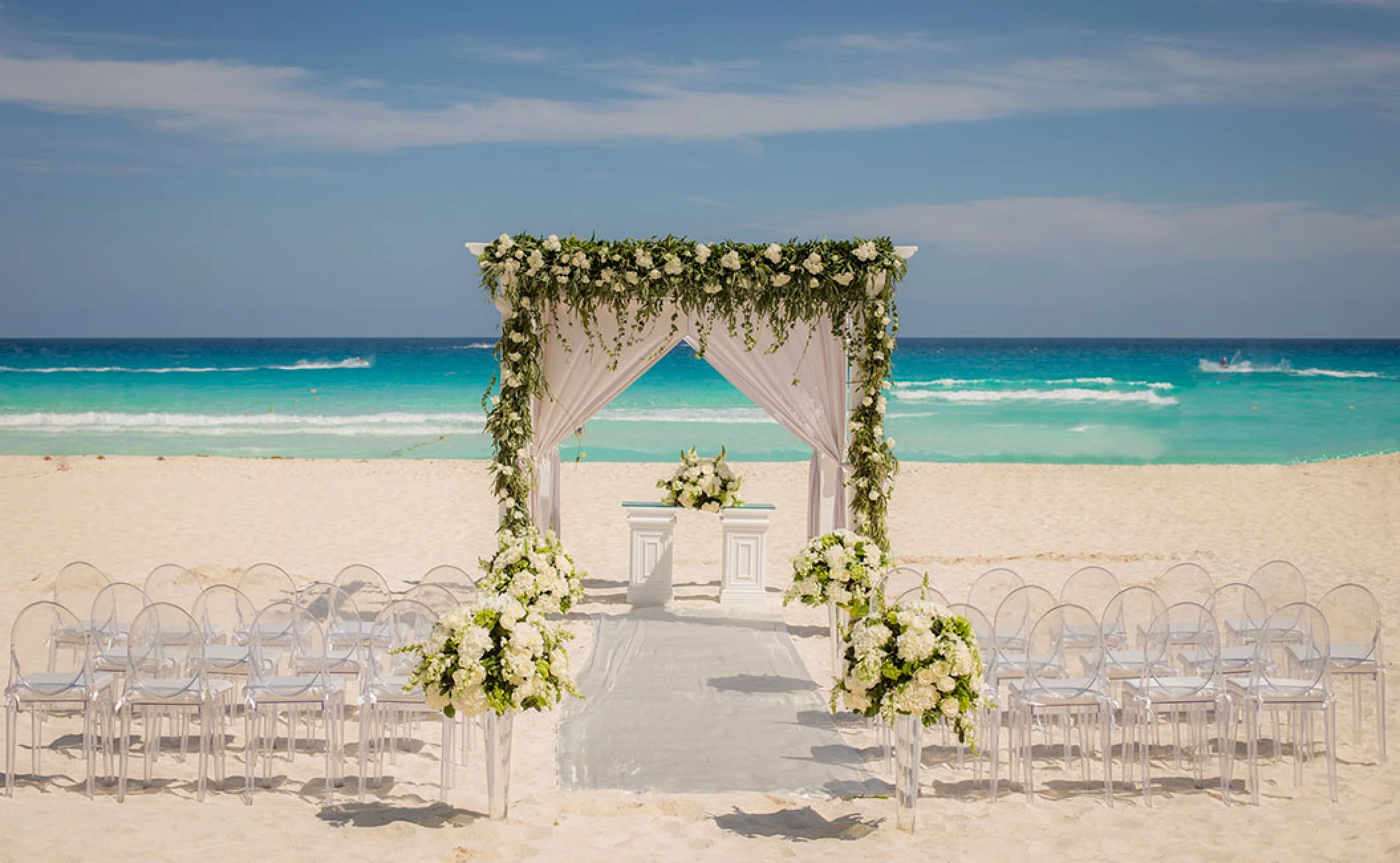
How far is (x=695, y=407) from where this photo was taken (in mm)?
34781

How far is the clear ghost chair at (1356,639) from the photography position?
639 cm

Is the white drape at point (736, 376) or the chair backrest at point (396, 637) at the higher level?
the white drape at point (736, 376)

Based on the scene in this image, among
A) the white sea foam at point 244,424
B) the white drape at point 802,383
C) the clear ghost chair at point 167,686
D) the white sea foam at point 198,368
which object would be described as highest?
the white sea foam at point 198,368

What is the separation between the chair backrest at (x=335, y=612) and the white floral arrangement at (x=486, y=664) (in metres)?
1.63

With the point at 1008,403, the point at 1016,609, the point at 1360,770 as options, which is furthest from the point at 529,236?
the point at 1008,403

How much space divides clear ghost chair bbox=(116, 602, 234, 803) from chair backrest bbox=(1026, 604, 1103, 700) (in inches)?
156

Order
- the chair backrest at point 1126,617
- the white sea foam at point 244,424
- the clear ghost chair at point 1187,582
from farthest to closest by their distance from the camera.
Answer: the white sea foam at point 244,424
the clear ghost chair at point 1187,582
the chair backrest at point 1126,617

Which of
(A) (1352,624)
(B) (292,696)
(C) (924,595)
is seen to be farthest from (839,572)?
(B) (292,696)

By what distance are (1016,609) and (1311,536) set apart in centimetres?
871

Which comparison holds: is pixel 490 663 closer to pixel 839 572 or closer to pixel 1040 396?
pixel 839 572

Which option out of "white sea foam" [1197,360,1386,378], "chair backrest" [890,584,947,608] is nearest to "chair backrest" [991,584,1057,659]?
"chair backrest" [890,584,947,608]

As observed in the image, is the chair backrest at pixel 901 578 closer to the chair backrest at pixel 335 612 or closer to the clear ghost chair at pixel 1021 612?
the clear ghost chair at pixel 1021 612

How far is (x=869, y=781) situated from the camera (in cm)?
589

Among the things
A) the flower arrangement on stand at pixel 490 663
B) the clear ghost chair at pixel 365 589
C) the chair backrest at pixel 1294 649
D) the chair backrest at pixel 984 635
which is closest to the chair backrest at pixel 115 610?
the clear ghost chair at pixel 365 589
